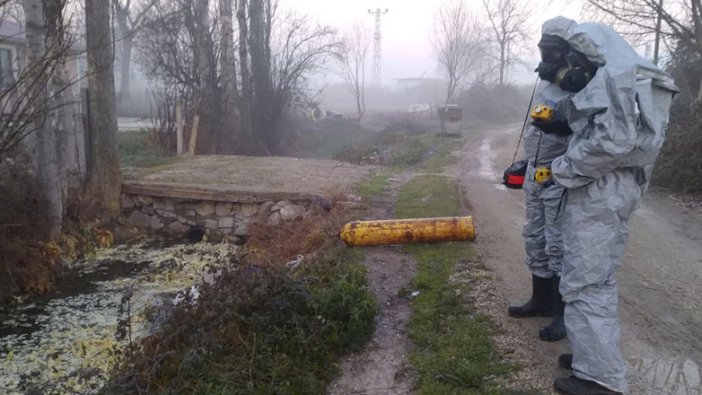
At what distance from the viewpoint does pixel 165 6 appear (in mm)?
19938

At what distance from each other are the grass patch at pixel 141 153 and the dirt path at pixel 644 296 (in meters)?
8.10

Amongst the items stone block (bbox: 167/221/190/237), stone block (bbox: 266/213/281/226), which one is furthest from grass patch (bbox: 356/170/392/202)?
stone block (bbox: 167/221/190/237)

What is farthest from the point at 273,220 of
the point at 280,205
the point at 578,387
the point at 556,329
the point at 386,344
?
the point at 578,387

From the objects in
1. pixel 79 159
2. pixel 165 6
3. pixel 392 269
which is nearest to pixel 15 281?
pixel 79 159

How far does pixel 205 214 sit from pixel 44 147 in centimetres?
283

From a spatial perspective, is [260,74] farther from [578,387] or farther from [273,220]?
[578,387]

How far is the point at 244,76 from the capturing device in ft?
59.1

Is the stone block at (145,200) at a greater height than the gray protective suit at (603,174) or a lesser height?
lesser

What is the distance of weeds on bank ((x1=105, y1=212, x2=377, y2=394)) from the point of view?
337cm

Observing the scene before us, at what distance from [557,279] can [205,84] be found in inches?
540

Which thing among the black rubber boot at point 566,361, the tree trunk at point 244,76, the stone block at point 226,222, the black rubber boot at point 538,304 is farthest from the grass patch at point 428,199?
the tree trunk at point 244,76

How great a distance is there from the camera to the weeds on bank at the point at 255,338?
11.0 feet

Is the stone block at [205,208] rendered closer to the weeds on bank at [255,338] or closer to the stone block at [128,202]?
the stone block at [128,202]

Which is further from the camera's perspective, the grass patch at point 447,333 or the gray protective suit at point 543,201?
the gray protective suit at point 543,201
